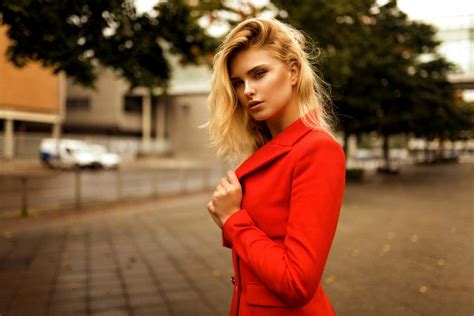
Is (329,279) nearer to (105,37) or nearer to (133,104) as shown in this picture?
(105,37)

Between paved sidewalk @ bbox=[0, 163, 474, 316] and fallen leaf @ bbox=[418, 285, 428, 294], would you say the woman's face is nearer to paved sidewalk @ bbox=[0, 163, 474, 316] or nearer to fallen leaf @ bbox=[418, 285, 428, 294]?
paved sidewalk @ bbox=[0, 163, 474, 316]

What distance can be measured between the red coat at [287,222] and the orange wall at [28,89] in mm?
35689

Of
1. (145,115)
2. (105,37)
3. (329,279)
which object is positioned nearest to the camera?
(329,279)

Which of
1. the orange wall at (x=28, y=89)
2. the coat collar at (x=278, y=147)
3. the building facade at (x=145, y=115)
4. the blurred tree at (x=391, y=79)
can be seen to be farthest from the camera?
the building facade at (x=145, y=115)

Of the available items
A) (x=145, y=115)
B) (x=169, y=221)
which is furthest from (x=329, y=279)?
(x=145, y=115)

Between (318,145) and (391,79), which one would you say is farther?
(391,79)

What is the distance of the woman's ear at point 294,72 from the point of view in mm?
1415

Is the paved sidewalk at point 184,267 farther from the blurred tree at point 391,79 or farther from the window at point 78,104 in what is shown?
the window at point 78,104

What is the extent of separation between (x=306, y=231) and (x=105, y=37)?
6.19 meters

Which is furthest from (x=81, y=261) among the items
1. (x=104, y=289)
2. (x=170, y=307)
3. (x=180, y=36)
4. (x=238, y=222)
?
(x=238, y=222)

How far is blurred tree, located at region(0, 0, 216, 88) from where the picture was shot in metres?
5.62

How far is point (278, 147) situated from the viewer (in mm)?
1344

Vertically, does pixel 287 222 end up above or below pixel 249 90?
below

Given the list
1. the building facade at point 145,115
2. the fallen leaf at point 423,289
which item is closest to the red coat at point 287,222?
the fallen leaf at point 423,289
